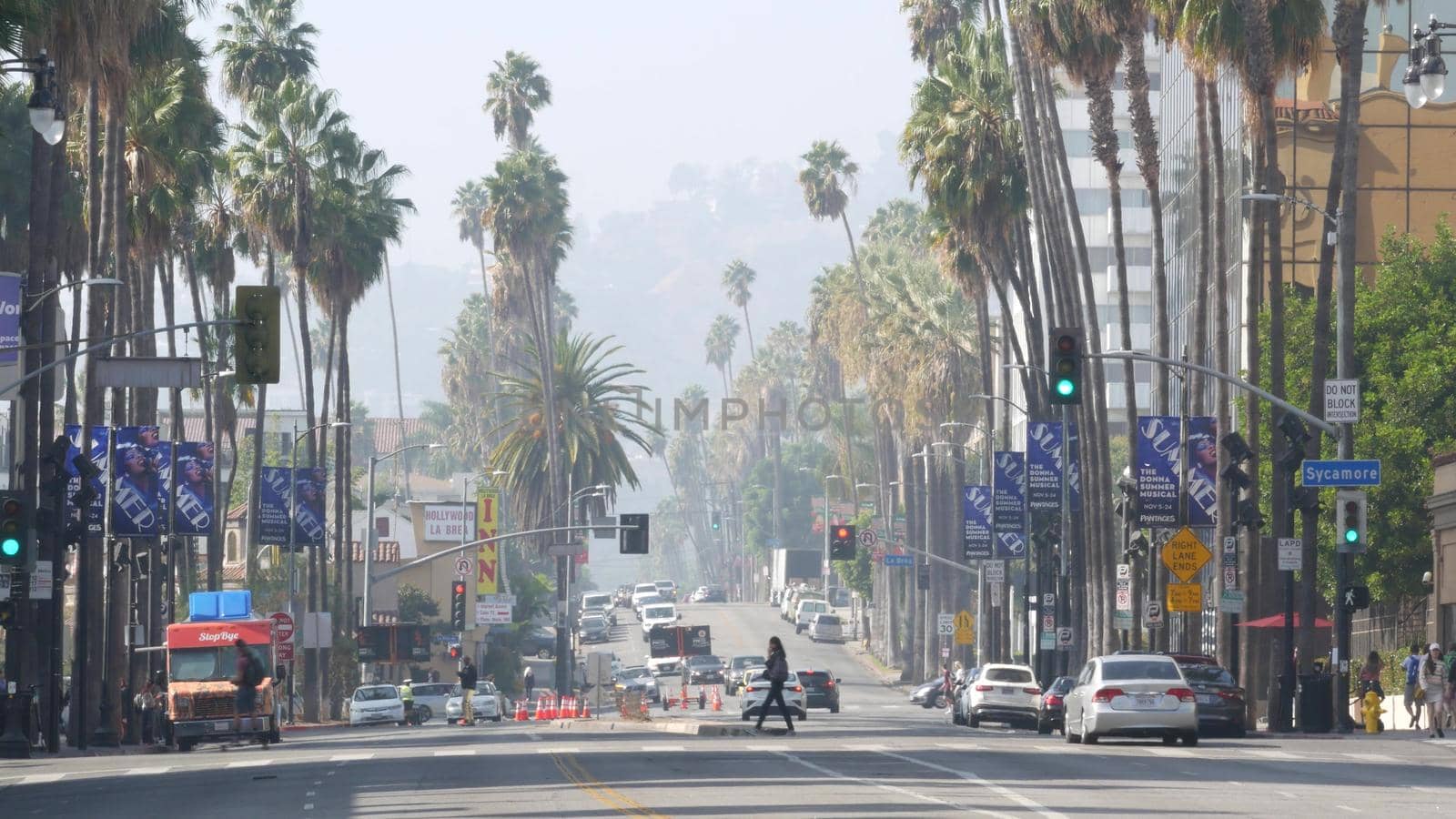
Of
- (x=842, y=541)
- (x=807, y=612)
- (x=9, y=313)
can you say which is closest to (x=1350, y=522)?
(x=9, y=313)

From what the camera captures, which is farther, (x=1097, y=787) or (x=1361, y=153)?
(x=1361, y=153)

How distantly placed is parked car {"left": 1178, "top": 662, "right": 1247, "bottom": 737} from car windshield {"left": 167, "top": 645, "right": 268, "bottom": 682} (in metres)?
18.2

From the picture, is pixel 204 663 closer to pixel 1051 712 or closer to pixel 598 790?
pixel 1051 712

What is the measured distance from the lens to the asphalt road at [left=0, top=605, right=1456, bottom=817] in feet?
71.4

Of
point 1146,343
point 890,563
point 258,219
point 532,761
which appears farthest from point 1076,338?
point 1146,343

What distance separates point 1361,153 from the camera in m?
71.8

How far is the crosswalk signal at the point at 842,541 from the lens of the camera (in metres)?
79.1

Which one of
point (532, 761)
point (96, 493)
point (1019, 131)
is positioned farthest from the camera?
point (1019, 131)

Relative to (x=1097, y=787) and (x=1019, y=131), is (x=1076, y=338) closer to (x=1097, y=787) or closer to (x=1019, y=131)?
(x=1097, y=787)

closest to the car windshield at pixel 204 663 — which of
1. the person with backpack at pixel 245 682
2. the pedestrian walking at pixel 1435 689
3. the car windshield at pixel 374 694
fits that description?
the person with backpack at pixel 245 682

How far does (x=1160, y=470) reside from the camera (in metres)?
45.9

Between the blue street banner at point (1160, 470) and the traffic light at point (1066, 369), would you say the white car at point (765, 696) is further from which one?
the traffic light at point (1066, 369)

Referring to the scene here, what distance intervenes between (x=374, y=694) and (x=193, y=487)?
1590 cm

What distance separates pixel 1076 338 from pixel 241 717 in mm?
18607
